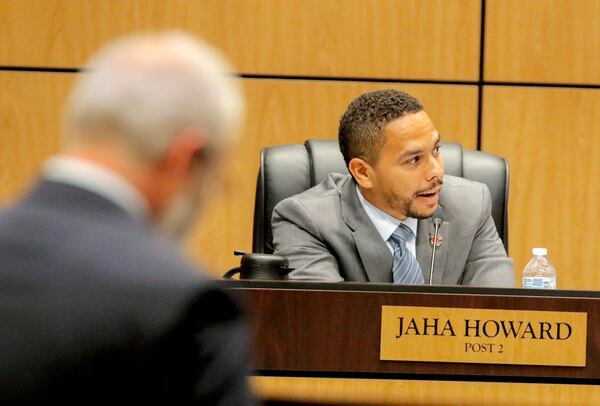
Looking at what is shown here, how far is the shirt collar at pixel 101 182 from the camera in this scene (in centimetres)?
93

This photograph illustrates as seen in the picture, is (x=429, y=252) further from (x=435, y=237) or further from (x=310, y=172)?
(x=310, y=172)

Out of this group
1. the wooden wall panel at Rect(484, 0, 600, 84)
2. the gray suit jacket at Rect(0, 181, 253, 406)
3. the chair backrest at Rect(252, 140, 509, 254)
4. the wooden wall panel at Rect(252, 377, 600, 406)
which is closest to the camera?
the gray suit jacket at Rect(0, 181, 253, 406)

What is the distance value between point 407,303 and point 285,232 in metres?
0.77

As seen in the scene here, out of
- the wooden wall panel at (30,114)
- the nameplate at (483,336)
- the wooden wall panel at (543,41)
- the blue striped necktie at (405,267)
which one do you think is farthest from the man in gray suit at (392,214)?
the wooden wall panel at (30,114)

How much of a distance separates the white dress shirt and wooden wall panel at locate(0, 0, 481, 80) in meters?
1.16

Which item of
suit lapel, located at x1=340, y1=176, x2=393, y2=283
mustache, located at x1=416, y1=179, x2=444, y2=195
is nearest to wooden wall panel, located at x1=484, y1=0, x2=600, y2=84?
mustache, located at x1=416, y1=179, x2=444, y2=195

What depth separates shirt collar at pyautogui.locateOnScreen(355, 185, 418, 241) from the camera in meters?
2.93

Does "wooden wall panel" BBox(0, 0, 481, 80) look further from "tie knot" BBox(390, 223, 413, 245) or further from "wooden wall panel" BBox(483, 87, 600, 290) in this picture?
"tie knot" BBox(390, 223, 413, 245)

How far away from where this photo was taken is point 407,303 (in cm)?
220

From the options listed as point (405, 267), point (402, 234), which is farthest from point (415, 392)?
point (402, 234)

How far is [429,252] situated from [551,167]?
135cm

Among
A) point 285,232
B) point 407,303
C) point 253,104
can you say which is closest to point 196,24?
point 253,104

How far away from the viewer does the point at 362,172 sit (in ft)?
9.87

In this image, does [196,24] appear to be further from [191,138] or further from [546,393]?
[191,138]
